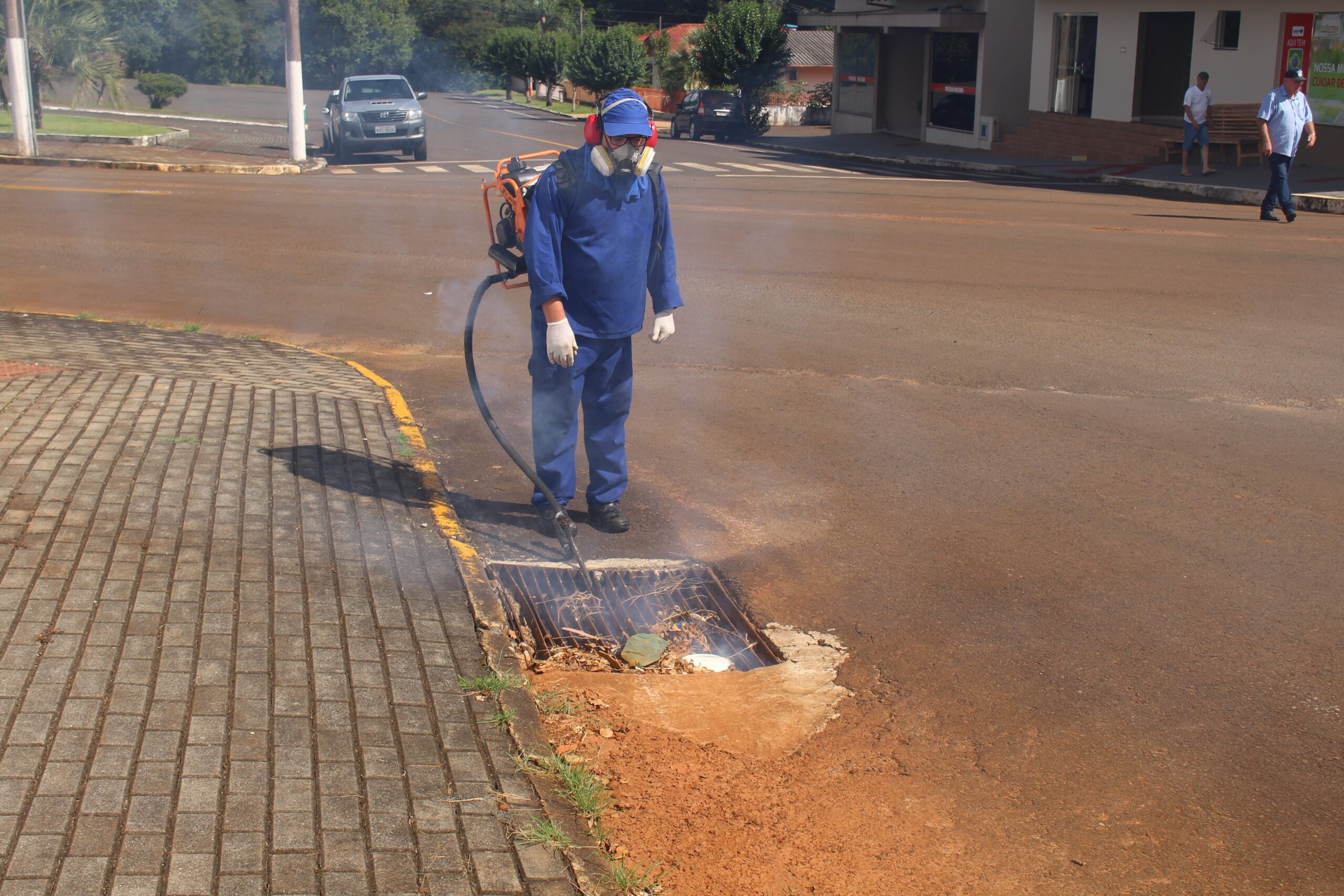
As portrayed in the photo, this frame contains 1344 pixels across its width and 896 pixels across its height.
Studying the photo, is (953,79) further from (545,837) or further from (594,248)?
(545,837)

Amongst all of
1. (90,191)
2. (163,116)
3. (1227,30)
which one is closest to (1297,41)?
(1227,30)

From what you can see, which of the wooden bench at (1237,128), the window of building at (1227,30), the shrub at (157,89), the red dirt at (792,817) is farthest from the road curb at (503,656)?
the shrub at (157,89)

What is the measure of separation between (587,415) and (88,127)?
27.6 m

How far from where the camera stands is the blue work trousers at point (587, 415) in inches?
208

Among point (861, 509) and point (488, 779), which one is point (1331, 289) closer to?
point (861, 509)

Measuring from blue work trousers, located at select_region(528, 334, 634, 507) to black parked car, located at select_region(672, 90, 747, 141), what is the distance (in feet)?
111

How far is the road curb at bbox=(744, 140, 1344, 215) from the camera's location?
17.5 metres

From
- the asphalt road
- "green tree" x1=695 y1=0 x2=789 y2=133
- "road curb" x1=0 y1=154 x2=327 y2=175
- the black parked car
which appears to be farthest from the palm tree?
"green tree" x1=695 y1=0 x2=789 y2=133

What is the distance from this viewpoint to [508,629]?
4375 mm

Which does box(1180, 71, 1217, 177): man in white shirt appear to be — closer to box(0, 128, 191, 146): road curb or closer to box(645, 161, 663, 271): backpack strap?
box(645, 161, 663, 271): backpack strap

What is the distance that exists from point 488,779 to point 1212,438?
16.2ft

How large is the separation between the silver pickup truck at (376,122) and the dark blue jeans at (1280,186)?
16183 mm

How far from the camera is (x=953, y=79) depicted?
32969 millimetres

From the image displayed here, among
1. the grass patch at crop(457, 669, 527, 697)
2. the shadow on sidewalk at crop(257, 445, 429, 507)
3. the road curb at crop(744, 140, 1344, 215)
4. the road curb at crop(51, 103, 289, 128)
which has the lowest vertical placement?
the grass patch at crop(457, 669, 527, 697)
